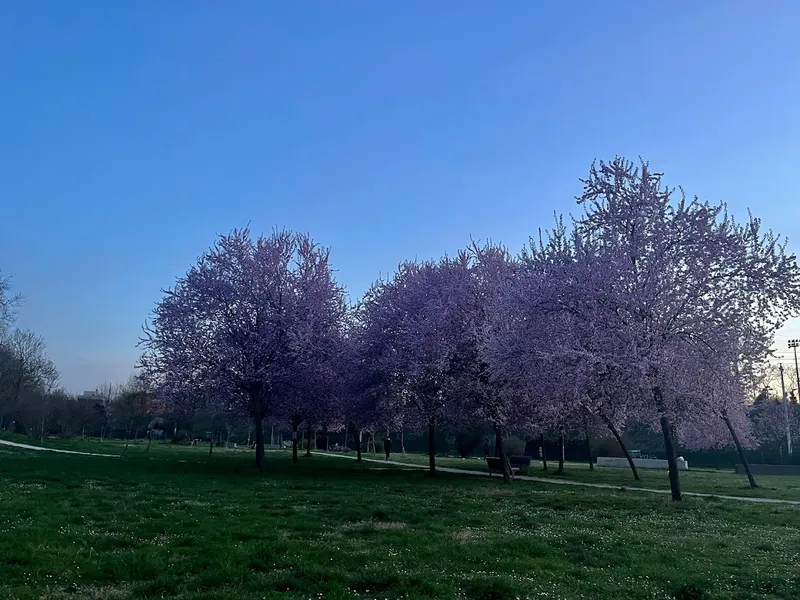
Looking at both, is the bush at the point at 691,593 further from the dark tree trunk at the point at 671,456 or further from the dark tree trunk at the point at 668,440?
the dark tree trunk at the point at 671,456

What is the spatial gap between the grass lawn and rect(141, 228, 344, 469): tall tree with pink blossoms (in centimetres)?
1012

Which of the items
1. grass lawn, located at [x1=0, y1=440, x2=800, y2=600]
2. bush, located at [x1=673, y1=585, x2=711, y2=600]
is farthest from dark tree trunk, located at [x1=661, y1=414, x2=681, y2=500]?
bush, located at [x1=673, y1=585, x2=711, y2=600]

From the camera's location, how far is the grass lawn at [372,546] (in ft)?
24.1

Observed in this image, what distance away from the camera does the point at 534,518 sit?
533 inches

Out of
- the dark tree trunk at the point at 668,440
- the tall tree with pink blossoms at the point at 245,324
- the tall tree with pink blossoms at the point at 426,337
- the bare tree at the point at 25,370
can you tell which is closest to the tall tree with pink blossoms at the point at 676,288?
the dark tree trunk at the point at 668,440

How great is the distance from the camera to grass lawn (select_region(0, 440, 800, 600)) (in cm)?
734

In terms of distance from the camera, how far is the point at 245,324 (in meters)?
28.1

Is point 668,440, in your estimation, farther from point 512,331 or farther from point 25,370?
point 25,370

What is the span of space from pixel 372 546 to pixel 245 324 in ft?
64.6

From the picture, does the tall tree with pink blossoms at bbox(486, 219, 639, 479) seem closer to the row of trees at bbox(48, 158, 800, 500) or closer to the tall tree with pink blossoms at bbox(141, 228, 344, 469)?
the row of trees at bbox(48, 158, 800, 500)

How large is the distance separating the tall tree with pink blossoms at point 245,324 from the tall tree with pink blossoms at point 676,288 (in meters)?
13.9

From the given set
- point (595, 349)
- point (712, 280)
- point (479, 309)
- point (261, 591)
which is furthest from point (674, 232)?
point (261, 591)

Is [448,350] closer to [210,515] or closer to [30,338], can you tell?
[210,515]

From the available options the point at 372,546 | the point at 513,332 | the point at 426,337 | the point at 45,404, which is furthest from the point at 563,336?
the point at 45,404
